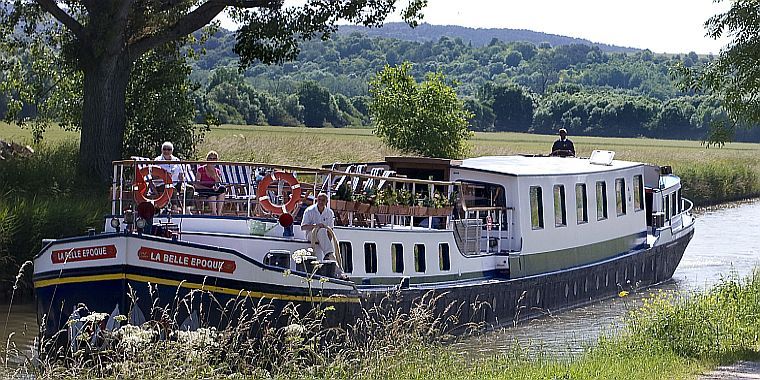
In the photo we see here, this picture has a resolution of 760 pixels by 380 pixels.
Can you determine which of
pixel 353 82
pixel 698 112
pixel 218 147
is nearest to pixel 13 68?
pixel 218 147

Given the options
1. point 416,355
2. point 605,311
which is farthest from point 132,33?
point 416,355

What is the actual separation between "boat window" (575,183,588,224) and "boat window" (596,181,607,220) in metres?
0.53

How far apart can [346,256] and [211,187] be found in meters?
2.66

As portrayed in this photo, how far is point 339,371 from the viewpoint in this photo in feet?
38.5

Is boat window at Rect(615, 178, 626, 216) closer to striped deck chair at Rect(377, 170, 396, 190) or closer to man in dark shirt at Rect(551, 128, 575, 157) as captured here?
man in dark shirt at Rect(551, 128, 575, 157)

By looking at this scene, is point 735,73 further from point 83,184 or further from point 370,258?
point 83,184

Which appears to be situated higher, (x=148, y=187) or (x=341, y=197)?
(x=148, y=187)

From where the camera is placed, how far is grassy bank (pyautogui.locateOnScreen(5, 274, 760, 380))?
10.3 metres

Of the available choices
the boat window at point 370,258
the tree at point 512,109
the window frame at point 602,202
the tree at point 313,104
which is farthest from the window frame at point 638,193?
the tree at point 512,109

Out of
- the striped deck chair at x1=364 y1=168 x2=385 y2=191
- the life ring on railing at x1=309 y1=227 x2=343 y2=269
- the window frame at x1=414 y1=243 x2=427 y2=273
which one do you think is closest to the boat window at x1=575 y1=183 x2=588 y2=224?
the striped deck chair at x1=364 y1=168 x2=385 y2=191

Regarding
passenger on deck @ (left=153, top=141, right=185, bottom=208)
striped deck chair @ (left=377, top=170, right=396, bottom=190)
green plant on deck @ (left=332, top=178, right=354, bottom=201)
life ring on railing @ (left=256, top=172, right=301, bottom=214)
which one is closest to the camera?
life ring on railing @ (left=256, top=172, right=301, bottom=214)

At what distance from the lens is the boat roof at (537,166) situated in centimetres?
2084

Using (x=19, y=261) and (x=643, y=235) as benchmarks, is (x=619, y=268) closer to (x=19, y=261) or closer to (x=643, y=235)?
(x=643, y=235)

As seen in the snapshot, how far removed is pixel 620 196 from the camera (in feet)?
78.1
